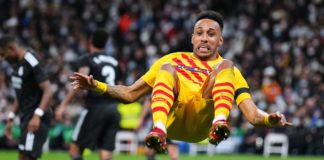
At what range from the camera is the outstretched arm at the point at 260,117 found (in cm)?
706

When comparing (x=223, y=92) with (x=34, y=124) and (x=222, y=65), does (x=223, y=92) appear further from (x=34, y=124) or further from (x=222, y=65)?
(x=34, y=124)

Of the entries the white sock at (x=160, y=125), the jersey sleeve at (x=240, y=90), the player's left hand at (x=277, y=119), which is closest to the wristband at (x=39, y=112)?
the white sock at (x=160, y=125)

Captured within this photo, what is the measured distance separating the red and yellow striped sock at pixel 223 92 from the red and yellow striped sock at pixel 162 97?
0.46 m

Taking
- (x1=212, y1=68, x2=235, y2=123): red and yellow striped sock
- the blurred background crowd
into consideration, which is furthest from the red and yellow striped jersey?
the blurred background crowd

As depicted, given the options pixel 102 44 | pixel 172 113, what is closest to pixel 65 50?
pixel 102 44

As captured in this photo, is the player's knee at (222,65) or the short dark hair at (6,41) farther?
the short dark hair at (6,41)

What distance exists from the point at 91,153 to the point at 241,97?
36.3ft

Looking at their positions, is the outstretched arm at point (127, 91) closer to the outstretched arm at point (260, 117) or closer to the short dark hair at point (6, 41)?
the outstretched arm at point (260, 117)

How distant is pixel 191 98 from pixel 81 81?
3.89 feet

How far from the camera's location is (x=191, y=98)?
7.91 m

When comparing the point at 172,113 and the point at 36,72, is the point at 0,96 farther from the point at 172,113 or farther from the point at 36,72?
the point at 172,113

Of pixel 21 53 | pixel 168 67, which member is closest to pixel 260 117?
pixel 168 67

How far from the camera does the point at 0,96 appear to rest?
20.8m

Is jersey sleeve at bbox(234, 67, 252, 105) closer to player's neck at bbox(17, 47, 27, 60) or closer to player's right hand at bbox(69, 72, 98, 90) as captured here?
player's right hand at bbox(69, 72, 98, 90)
